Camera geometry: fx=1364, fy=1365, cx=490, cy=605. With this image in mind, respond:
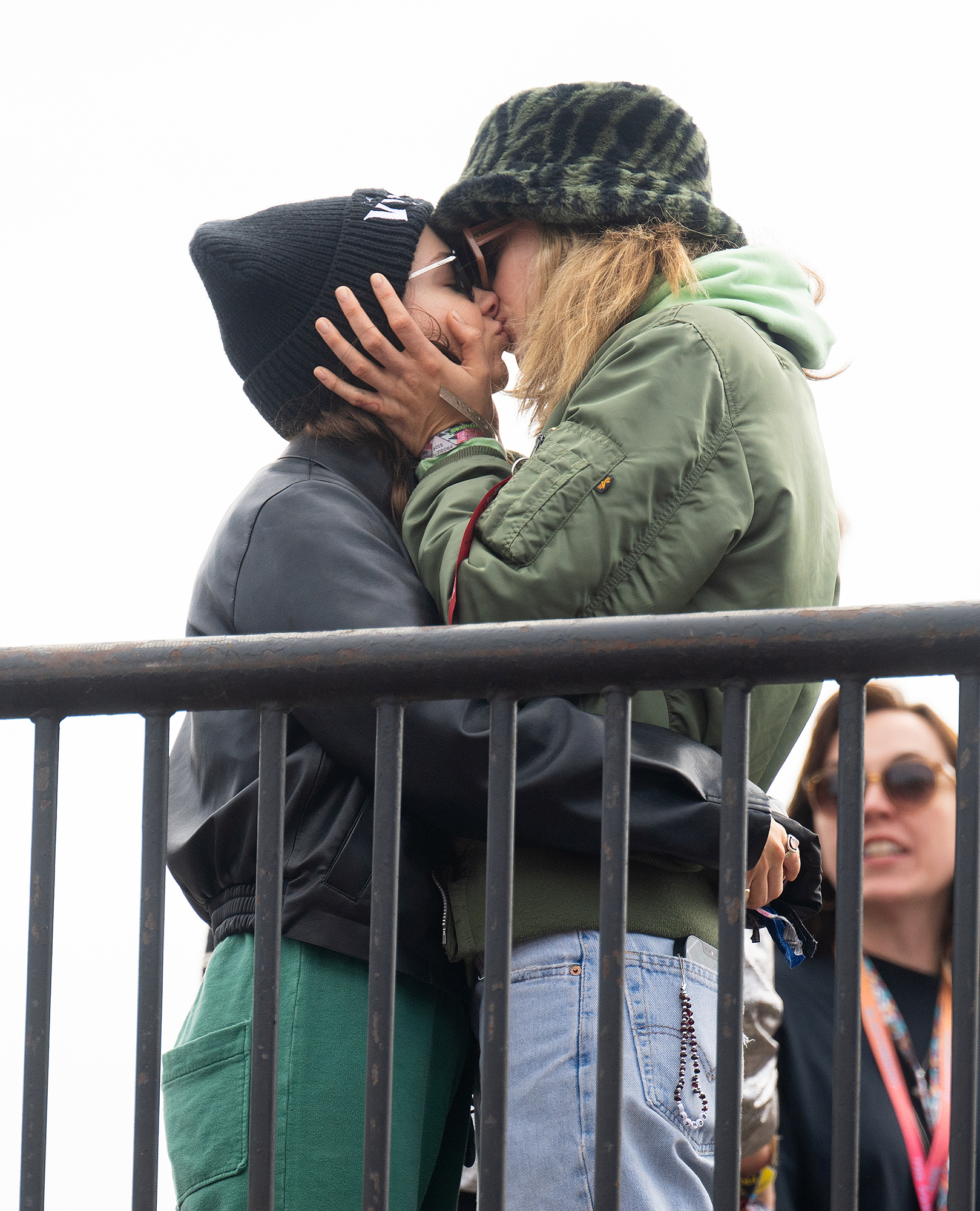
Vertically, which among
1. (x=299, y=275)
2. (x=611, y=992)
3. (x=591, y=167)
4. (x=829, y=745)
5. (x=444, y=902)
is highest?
(x=591, y=167)

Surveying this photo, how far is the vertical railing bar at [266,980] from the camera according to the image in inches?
51.1

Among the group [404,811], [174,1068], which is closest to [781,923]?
[404,811]

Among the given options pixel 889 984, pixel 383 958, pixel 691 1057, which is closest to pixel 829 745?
pixel 889 984

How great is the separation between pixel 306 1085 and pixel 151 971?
1.04 feet

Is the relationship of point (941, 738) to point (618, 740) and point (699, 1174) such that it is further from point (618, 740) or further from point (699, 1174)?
point (618, 740)

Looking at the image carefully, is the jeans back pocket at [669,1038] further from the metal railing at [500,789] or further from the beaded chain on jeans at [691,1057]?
the metal railing at [500,789]

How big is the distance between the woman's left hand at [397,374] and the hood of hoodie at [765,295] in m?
0.33

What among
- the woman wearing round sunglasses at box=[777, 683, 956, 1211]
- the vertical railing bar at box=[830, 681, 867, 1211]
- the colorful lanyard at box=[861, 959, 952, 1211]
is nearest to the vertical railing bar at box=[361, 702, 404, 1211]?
the vertical railing bar at box=[830, 681, 867, 1211]

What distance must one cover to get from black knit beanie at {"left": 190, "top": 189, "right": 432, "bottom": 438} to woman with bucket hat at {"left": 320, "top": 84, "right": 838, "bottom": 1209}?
15 centimetres

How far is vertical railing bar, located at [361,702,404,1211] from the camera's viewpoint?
128cm

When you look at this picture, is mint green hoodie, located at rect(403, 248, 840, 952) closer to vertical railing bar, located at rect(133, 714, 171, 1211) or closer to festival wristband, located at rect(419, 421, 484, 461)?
festival wristband, located at rect(419, 421, 484, 461)

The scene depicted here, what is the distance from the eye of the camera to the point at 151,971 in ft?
4.34

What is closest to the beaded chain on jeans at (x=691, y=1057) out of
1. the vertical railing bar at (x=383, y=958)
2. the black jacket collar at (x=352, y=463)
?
the vertical railing bar at (x=383, y=958)

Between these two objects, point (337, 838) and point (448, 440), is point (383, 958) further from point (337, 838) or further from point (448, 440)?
point (448, 440)
